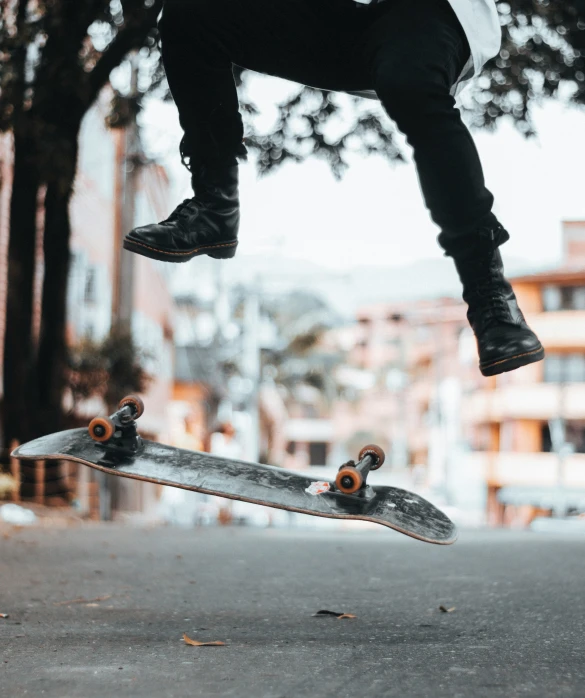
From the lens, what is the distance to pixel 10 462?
1289cm

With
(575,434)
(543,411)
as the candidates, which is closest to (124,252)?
(543,411)

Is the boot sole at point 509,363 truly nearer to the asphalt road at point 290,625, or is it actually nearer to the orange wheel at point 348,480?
the orange wheel at point 348,480

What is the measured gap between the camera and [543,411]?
50.1m

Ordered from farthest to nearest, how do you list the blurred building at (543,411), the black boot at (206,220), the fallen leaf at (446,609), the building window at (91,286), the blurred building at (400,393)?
1. the blurred building at (400,393)
2. the blurred building at (543,411)
3. the building window at (91,286)
4. the fallen leaf at (446,609)
5. the black boot at (206,220)

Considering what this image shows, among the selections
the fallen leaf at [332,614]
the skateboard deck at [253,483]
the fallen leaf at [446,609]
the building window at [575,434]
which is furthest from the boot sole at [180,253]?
the building window at [575,434]

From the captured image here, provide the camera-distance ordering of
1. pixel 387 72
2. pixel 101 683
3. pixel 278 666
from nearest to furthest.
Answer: pixel 101 683, pixel 278 666, pixel 387 72

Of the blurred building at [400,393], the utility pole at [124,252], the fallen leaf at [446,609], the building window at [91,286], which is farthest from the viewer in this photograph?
the blurred building at [400,393]

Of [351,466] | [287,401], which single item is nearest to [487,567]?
[351,466]

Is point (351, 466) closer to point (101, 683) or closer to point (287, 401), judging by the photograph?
point (101, 683)

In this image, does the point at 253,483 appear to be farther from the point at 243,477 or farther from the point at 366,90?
the point at 366,90

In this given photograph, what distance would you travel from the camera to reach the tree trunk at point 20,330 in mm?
12016

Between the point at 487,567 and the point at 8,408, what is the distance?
28.9ft

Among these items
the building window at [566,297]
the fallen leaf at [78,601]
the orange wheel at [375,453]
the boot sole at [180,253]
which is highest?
the building window at [566,297]

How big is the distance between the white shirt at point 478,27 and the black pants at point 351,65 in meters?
0.02
